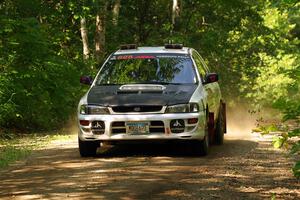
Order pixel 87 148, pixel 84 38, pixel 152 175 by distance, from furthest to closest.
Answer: pixel 84 38, pixel 87 148, pixel 152 175

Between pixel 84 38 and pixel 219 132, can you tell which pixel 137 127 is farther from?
pixel 84 38

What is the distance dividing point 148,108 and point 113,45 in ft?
55.4

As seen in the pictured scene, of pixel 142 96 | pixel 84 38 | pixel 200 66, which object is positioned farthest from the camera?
pixel 84 38

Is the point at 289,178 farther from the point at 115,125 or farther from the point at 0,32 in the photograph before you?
the point at 0,32

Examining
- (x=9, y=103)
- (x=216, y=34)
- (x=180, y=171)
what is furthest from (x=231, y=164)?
(x=216, y=34)

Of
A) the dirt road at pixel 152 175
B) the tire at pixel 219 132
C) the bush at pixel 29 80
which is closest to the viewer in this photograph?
the dirt road at pixel 152 175

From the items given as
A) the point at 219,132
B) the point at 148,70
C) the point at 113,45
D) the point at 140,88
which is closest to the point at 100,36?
the point at 113,45

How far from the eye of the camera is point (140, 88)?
10.3 metres

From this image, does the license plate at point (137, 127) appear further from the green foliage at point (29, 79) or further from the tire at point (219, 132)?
the green foliage at point (29, 79)

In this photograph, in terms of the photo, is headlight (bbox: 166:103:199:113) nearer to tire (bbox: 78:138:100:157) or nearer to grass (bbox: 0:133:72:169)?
tire (bbox: 78:138:100:157)

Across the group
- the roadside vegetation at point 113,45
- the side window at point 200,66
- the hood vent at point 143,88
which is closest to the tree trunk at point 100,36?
the roadside vegetation at point 113,45

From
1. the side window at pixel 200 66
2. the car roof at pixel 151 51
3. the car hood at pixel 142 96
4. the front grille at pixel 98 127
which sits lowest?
the front grille at pixel 98 127

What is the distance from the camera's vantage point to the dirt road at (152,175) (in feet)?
23.2

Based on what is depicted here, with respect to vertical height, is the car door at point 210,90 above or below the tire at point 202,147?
above
